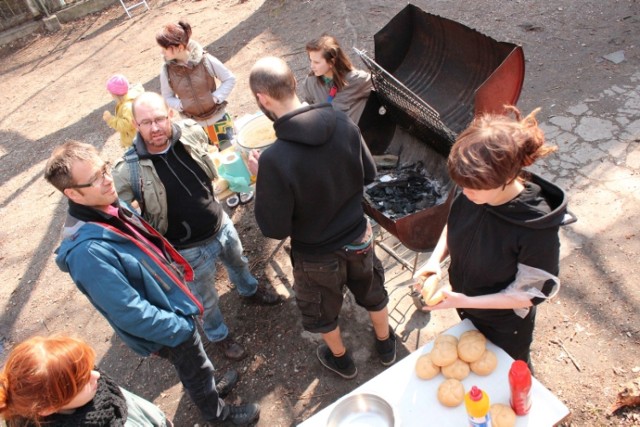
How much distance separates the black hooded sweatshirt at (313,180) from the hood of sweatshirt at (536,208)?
76 cm

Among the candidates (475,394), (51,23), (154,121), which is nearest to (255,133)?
(154,121)

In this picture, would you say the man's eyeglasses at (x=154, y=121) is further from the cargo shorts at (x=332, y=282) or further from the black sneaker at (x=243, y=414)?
the black sneaker at (x=243, y=414)

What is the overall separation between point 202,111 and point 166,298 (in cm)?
234

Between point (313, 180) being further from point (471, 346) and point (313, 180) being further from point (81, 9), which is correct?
point (81, 9)

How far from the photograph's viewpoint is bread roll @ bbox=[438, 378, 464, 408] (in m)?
1.85

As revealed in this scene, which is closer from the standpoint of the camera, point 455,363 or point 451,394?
point 451,394

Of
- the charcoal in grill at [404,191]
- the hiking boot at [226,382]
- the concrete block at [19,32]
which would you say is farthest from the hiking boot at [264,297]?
the concrete block at [19,32]

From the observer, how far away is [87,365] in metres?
1.76

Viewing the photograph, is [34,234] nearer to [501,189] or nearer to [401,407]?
[401,407]

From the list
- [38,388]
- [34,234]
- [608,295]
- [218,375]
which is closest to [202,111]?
[218,375]

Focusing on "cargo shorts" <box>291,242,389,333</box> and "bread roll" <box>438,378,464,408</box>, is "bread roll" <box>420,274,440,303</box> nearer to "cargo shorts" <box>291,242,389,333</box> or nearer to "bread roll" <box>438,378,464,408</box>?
"bread roll" <box>438,378,464,408</box>

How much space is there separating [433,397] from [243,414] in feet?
5.19

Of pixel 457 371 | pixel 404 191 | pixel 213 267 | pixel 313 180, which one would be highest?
pixel 313 180

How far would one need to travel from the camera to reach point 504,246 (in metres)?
1.85
